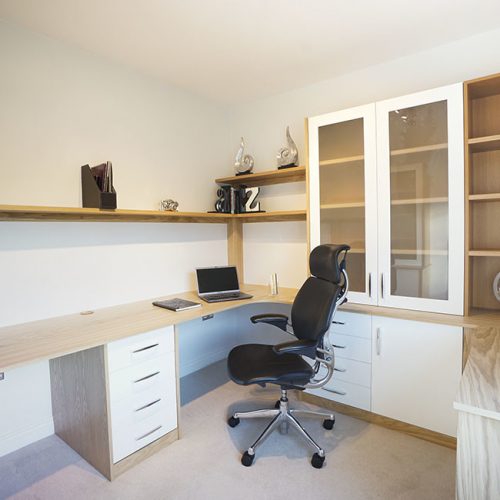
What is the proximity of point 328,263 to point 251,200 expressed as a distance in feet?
4.28

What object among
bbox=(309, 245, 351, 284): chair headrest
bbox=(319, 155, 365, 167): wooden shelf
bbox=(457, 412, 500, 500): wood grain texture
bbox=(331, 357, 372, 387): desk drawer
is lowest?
bbox=(331, 357, 372, 387): desk drawer

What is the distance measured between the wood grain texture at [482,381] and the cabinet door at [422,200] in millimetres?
532

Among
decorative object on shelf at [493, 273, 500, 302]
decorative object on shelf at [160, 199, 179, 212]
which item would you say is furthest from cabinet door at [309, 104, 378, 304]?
decorative object on shelf at [160, 199, 179, 212]

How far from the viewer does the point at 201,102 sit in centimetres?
319

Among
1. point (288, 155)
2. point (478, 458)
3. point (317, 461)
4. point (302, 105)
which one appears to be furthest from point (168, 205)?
point (478, 458)

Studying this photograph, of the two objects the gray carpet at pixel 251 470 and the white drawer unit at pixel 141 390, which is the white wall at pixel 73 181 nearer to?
the gray carpet at pixel 251 470

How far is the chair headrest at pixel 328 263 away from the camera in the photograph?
2.00m

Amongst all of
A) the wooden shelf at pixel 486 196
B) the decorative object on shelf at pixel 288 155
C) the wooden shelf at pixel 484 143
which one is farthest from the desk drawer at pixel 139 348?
the wooden shelf at pixel 484 143

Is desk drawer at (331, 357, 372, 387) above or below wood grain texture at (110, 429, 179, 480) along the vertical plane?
above

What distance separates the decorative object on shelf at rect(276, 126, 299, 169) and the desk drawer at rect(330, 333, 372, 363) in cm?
145

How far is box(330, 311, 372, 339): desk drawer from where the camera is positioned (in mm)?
2248

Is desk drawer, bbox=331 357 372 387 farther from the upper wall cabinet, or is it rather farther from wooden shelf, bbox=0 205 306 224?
wooden shelf, bbox=0 205 306 224

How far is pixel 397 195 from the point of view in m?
2.22

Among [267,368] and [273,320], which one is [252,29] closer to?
[273,320]
